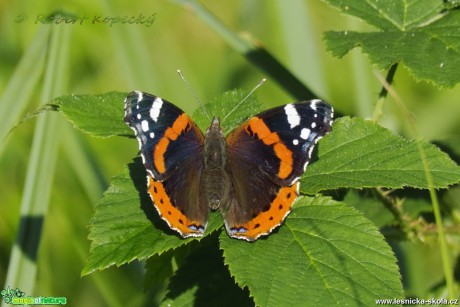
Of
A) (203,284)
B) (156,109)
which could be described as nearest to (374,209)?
(203,284)

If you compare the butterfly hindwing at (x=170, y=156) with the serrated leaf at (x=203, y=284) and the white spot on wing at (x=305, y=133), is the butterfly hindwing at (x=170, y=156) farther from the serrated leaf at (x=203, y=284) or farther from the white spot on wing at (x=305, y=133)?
the white spot on wing at (x=305, y=133)

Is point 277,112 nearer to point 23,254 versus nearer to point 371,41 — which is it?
point 371,41

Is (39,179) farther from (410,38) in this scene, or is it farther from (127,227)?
(410,38)

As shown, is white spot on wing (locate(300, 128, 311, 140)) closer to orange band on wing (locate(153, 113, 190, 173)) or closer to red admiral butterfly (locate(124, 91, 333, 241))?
red admiral butterfly (locate(124, 91, 333, 241))

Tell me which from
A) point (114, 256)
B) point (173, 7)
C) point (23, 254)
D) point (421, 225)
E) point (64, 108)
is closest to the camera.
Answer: point (114, 256)

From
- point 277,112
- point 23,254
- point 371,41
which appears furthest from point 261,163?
point 23,254

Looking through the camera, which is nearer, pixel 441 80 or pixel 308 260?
pixel 308 260

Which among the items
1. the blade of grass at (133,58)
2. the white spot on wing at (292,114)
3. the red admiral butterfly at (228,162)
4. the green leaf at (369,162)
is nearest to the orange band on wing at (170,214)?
the red admiral butterfly at (228,162)
